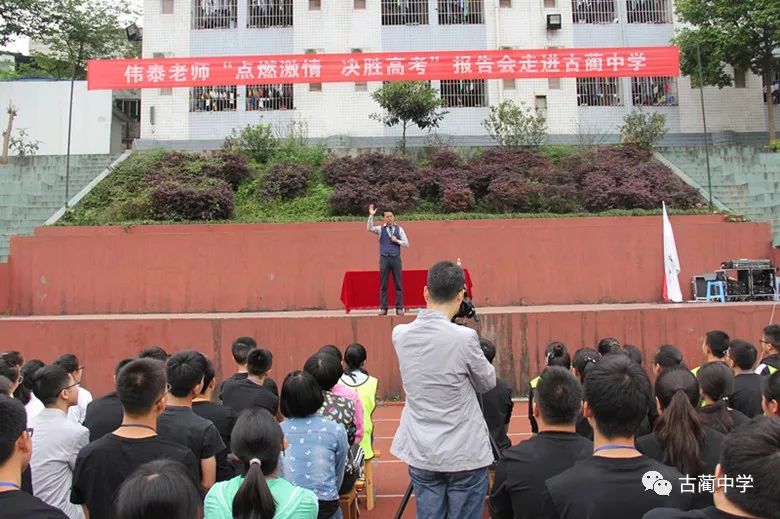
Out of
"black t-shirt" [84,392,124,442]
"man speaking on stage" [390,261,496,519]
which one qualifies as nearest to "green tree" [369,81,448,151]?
"black t-shirt" [84,392,124,442]

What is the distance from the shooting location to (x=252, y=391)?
403cm

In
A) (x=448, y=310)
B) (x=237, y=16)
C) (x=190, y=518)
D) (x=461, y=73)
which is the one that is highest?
(x=237, y=16)

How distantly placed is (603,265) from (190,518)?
37.6 ft

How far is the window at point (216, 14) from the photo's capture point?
20.9 meters

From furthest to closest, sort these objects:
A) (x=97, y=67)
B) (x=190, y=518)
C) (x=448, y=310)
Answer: (x=97, y=67), (x=448, y=310), (x=190, y=518)

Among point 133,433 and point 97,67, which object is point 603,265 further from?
point 97,67

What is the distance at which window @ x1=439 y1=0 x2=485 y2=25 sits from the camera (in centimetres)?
2091

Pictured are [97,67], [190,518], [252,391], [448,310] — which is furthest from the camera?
[97,67]

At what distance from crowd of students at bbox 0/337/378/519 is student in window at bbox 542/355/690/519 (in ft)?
3.12

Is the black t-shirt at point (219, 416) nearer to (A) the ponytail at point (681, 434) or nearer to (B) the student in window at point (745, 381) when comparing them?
(A) the ponytail at point (681, 434)

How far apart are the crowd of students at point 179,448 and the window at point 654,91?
2004 centimetres

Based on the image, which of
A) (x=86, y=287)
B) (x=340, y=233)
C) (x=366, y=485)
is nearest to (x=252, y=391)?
(x=366, y=485)

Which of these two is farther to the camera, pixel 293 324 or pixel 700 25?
pixel 700 25

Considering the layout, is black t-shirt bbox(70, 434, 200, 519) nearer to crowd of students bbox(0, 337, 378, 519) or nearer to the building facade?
crowd of students bbox(0, 337, 378, 519)
